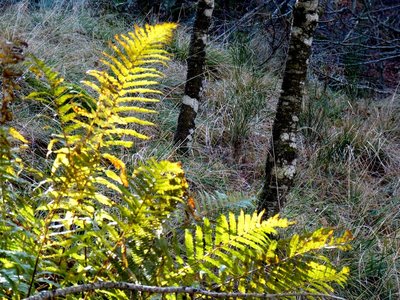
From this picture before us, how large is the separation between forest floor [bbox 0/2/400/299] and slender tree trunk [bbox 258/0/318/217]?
238mm

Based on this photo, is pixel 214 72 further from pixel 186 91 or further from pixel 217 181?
pixel 217 181

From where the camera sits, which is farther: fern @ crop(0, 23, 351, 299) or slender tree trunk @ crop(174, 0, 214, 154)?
slender tree trunk @ crop(174, 0, 214, 154)

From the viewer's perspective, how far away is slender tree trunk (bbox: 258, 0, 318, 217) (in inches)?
105

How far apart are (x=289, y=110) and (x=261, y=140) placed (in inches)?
85.6

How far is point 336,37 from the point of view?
8242 mm

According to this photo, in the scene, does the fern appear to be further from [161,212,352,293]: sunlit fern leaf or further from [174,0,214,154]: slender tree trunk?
[174,0,214,154]: slender tree trunk

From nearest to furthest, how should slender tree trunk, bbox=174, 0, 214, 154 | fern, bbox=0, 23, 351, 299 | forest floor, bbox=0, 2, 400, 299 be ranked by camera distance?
1. fern, bbox=0, 23, 351, 299
2. forest floor, bbox=0, 2, 400, 299
3. slender tree trunk, bbox=174, 0, 214, 154

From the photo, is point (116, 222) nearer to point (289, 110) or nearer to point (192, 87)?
point (289, 110)

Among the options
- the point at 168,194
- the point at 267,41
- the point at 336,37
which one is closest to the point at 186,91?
the point at 168,194

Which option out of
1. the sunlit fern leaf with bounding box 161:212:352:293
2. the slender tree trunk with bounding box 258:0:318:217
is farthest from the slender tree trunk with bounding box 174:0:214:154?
the sunlit fern leaf with bounding box 161:212:352:293

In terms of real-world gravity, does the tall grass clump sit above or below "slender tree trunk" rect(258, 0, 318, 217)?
below

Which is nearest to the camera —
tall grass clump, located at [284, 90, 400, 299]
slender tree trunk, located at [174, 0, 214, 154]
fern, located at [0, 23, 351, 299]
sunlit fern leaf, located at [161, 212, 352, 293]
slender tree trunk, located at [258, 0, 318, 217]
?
fern, located at [0, 23, 351, 299]

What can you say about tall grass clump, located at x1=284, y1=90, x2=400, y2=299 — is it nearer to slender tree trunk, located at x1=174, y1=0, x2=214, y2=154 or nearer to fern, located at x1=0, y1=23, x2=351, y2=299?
slender tree trunk, located at x1=174, y1=0, x2=214, y2=154

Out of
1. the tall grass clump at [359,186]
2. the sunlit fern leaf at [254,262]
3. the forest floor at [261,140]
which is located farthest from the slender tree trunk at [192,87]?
the sunlit fern leaf at [254,262]
